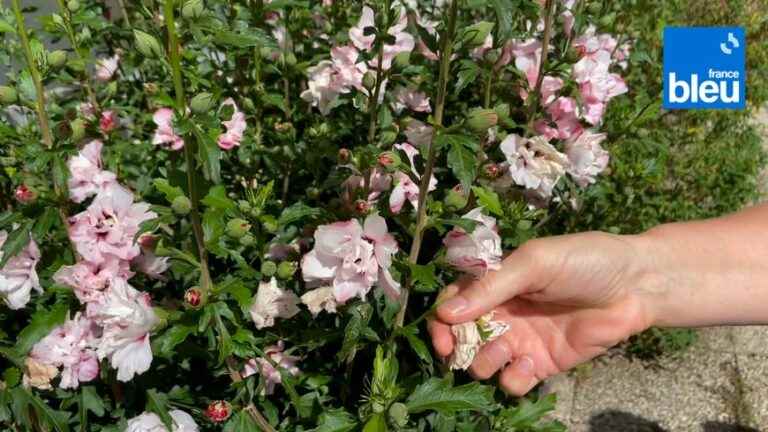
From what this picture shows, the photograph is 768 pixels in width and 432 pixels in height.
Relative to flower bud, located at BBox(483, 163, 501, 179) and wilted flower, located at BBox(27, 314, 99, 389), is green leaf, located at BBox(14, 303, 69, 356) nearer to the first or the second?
wilted flower, located at BBox(27, 314, 99, 389)

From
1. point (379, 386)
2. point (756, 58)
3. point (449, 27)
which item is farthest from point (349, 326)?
point (756, 58)

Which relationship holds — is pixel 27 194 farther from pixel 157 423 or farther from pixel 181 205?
pixel 157 423

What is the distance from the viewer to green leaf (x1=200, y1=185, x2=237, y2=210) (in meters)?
1.38

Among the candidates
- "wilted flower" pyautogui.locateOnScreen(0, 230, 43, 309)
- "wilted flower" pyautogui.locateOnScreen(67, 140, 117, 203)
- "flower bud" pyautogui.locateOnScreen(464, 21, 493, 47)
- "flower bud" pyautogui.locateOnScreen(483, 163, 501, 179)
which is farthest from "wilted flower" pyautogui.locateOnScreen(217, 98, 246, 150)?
"flower bud" pyautogui.locateOnScreen(464, 21, 493, 47)

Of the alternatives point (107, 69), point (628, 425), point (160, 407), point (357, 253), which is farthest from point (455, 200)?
point (628, 425)

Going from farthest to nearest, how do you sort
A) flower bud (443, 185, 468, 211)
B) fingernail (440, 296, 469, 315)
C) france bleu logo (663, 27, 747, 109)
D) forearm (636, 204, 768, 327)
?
france bleu logo (663, 27, 747, 109) → forearm (636, 204, 768, 327) → fingernail (440, 296, 469, 315) → flower bud (443, 185, 468, 211)

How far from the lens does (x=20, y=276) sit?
1.57 meters

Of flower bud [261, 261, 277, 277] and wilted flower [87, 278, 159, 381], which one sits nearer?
wilted flower [87, 278, 159, 381]

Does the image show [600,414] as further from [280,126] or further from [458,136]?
[458,136]

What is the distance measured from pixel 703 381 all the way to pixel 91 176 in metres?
2.82

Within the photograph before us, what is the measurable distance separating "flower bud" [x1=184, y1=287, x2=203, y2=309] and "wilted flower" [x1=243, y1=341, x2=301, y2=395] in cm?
37

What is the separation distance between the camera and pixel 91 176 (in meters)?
1.73

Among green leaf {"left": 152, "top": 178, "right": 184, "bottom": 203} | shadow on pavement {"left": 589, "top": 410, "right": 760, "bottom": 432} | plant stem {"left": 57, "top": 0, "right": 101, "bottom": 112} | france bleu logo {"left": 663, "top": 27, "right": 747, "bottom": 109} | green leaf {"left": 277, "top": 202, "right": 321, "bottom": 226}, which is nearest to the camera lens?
green leaf {"left": 152, "top": 178, "right": 184, "bottom": 203}

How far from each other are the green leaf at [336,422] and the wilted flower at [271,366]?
0.92 feet
